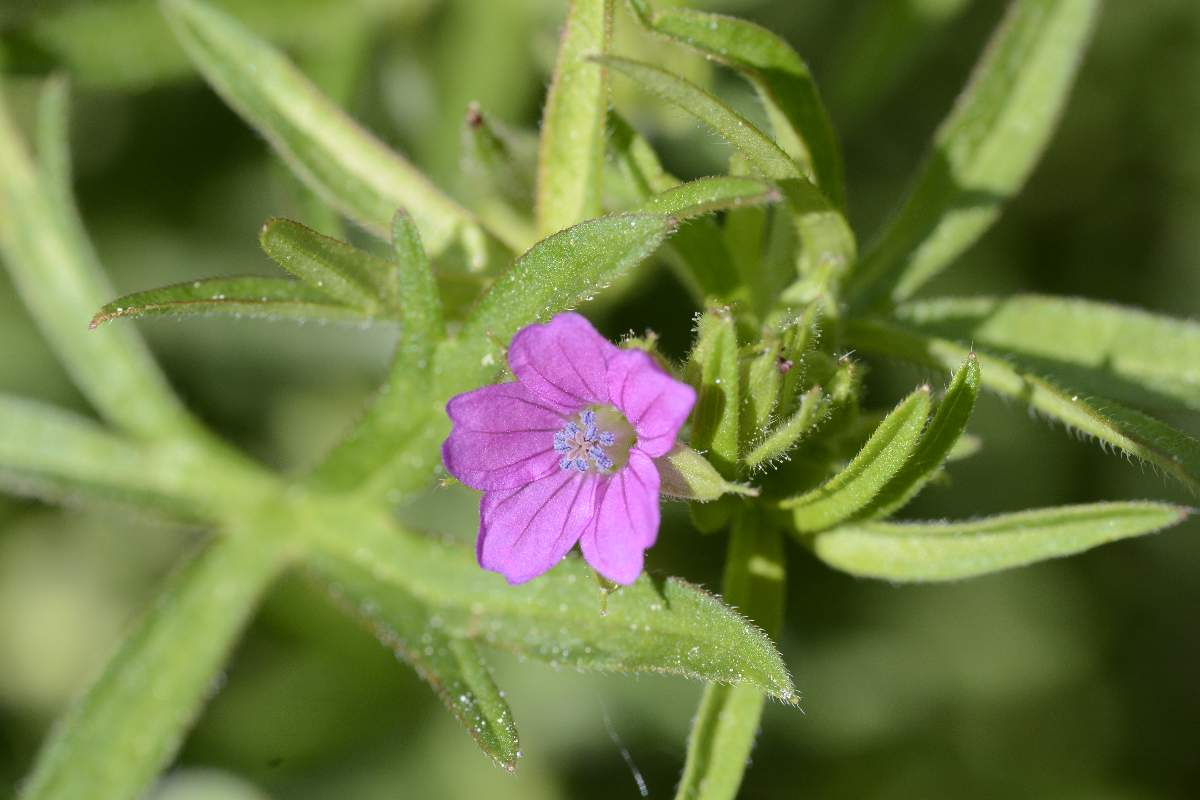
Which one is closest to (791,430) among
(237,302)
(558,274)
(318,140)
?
(558,274)

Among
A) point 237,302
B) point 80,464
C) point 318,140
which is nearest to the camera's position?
point 237,302

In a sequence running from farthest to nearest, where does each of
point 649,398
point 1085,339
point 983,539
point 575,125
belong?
point 1085,339
point 575,125
point 983,539
point 649,398

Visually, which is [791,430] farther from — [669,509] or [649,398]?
[669,509]

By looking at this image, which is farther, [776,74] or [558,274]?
[776,74]

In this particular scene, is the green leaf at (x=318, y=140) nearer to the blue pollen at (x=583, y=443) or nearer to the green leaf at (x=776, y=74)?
the blue pollen at (x=583, y=443)

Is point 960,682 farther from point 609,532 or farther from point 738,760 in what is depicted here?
point 609,532

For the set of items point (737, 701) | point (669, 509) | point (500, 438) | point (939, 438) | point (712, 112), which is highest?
point (712, 112)

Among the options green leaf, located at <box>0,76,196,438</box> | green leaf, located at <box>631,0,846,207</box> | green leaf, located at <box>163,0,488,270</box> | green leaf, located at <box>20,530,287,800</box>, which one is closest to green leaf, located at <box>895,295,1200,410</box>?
green leaf, located at <box>631,0,846,207</box>
